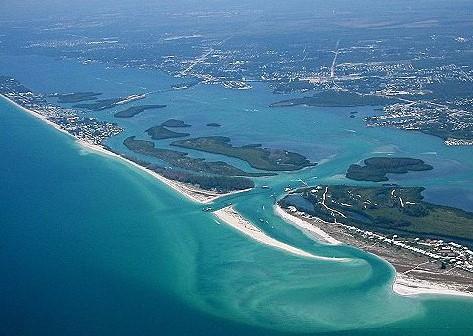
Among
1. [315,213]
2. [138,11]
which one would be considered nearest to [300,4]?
[138,11]

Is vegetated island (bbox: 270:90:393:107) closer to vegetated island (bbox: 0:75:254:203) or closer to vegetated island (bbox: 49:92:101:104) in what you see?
vegetated island (bbox: 0:75:254:203)

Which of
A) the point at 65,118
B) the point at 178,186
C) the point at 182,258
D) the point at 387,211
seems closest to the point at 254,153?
the point at 178,186

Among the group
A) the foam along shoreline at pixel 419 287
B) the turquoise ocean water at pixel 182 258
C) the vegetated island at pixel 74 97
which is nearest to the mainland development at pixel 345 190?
the foam along shoreline at pixel 419 287

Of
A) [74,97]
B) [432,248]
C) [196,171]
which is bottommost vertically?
[74,97]

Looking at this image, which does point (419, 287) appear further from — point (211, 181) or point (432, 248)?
point (211, 181)

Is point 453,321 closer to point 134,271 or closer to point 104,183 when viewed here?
point 134,271

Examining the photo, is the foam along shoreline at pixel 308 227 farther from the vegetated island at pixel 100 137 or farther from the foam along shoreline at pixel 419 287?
the foam along shoreline at pixel 419 287

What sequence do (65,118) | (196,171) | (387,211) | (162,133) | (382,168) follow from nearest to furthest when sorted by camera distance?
(387,211)
(382,168)
(196,171)
(162,133)
(65,118)
